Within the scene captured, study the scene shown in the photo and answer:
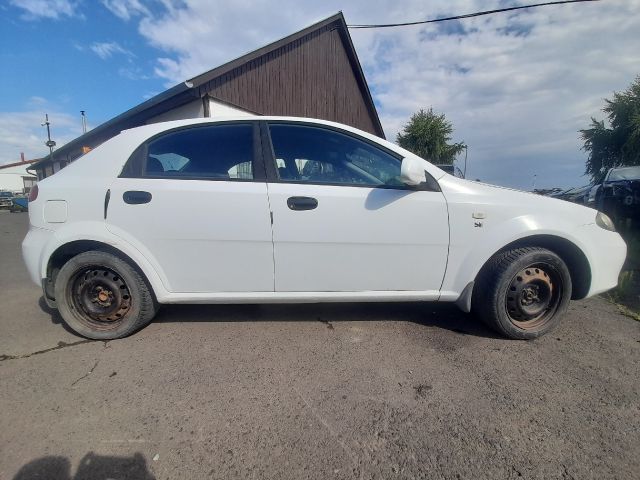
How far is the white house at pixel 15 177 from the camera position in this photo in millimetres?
50969

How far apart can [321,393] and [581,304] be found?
3.12 metres

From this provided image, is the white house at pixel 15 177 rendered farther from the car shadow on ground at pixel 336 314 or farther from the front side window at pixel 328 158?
the front side window at pixel 328 158

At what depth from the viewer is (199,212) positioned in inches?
97.7

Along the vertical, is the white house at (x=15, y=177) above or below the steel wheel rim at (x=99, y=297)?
above

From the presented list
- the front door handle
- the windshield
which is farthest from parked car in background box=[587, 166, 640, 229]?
the front door handle

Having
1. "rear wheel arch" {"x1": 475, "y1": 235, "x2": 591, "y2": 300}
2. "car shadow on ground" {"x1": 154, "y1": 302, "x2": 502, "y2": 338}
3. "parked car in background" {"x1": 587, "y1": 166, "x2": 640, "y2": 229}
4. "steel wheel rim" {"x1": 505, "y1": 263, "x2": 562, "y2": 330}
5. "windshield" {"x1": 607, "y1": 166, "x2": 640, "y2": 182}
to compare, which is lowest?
"car shadow on ground" {"x1": 154, "y1": 302, "x2": 502, "y2": 338}

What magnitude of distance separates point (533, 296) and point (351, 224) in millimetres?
1596

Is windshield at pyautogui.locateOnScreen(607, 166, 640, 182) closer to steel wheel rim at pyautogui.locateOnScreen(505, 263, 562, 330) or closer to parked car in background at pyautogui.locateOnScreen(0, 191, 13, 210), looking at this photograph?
steel wheel rim at pyautogui.locateOnScreen(505, 263, 562, 330)

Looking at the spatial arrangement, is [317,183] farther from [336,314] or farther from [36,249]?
[36,249]

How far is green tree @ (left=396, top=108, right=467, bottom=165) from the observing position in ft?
106

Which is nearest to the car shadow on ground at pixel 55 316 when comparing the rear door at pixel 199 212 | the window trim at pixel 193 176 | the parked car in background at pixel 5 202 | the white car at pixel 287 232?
the white car at pixel 287 232

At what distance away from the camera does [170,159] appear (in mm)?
2660

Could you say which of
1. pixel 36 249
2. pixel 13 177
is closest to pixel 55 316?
pixel 36 249

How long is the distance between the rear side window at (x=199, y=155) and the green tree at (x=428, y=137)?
31.3 m
